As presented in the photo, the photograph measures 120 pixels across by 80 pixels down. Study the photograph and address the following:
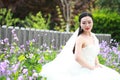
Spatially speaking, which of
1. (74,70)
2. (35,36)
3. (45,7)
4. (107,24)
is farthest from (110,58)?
(45,7)

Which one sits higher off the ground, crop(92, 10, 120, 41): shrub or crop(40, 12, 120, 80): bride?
crop(40, 12, 120, 80): bride

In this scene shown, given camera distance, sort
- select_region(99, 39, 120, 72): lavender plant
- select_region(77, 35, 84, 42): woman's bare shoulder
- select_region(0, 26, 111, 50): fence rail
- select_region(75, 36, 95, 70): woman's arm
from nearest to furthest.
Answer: select_region(75, 36, 95, 70): woman's arm < select_region(77, 35, 84, 42): woman's bare shoulder < select_region(99, 39, 120, 72): lavender plant < select_region(0, 26, 111, 50): fence rail

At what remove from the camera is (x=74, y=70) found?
6168 millimetres

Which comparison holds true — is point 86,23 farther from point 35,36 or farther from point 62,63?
point 35,36

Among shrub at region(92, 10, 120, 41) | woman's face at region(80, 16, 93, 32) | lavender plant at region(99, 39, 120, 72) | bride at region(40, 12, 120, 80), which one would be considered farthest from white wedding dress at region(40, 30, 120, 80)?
shrub at region(92, 10, 120, 41)

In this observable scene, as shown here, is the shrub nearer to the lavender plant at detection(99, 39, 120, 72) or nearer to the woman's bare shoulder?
the lavender plant at detection(99, 39, 120, 72)

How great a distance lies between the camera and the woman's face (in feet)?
19.8

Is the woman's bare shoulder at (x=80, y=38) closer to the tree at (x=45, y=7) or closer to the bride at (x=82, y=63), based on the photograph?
the bride at (x=82, y=63)

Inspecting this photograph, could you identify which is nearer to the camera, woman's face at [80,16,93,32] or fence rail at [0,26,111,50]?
woman's face at [80,16,93,32]

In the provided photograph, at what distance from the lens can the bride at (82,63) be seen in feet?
19.7

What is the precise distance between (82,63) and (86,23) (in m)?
0.50

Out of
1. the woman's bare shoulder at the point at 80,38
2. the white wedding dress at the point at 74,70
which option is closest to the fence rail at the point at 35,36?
the white wedding dress at the point at 74,70

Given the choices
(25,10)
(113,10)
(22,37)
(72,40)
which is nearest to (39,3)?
(25,10)

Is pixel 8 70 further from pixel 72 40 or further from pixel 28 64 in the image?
pixel 72 40
